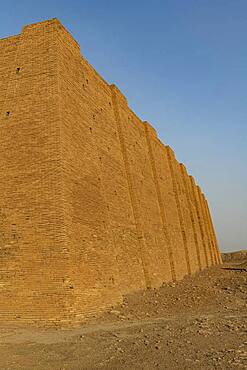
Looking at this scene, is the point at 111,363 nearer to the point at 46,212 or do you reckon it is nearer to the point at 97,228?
the point at 46,212

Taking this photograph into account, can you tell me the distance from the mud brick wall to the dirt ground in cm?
84

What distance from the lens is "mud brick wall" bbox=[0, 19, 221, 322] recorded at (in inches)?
331

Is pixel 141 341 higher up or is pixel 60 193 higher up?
pixel 60 193

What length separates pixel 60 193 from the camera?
8.89 m

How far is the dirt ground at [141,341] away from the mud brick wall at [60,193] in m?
0.84

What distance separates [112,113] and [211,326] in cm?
1032

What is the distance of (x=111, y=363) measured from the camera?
5.10 m

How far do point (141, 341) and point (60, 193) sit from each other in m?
4.06

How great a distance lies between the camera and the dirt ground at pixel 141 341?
5.04 m

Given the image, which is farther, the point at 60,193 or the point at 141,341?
the point at 60,193

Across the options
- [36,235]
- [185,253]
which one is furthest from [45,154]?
[185,253]

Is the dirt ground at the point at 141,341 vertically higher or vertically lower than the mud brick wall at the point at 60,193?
lower

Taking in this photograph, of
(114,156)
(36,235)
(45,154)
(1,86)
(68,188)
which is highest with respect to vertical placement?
(1,86)

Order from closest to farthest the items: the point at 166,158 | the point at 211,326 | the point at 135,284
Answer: the point at 211,326 → the point at 135,284 → the point at 166,158
